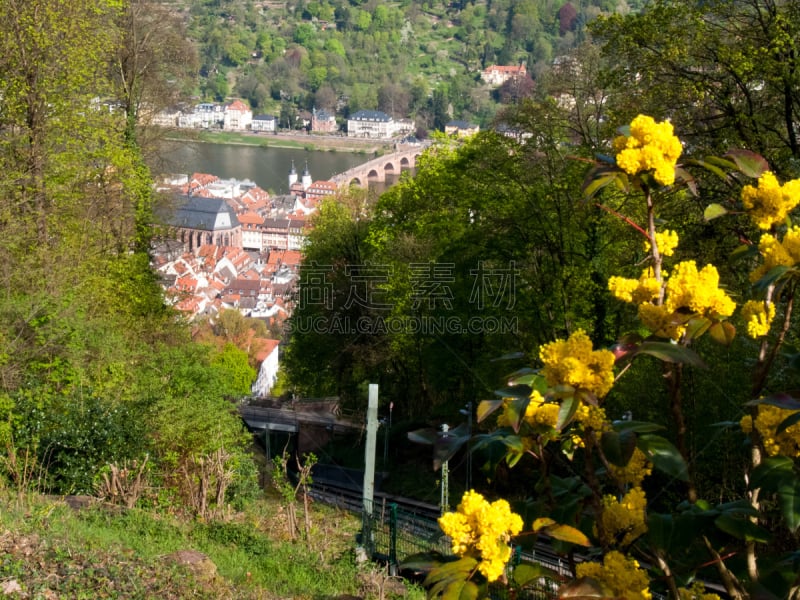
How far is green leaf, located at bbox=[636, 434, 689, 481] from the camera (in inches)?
70.7

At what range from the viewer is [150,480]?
712cm

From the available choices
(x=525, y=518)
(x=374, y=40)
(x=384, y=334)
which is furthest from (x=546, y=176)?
(x=374, y=40)

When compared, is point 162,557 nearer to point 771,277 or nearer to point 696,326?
point 696,326

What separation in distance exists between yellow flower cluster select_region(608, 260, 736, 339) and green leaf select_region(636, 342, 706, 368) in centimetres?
10

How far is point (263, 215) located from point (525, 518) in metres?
72.8

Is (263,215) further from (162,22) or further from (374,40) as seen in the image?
(374,40)

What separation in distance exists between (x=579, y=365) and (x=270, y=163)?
95114 millimetres

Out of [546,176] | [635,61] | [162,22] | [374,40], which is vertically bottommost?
[546,176]

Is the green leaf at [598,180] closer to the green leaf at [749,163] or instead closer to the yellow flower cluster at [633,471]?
the green leaf at [749,163]

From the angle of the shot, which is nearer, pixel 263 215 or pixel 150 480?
pixel 150 480

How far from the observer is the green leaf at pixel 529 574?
1827mm

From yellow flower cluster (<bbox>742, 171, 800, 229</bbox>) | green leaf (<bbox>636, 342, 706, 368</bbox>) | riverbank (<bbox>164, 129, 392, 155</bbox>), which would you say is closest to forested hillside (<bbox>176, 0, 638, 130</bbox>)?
riverbank (<bbox>164, 129, 392, 155</bbox>)

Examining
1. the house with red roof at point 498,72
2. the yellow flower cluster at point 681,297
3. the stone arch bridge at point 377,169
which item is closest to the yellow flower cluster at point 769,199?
the yellow flower cluster at point 681,297

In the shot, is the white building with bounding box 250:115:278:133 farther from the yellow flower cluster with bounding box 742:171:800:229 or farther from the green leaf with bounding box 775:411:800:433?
the green leaf with bounding box 775:411:800:433
